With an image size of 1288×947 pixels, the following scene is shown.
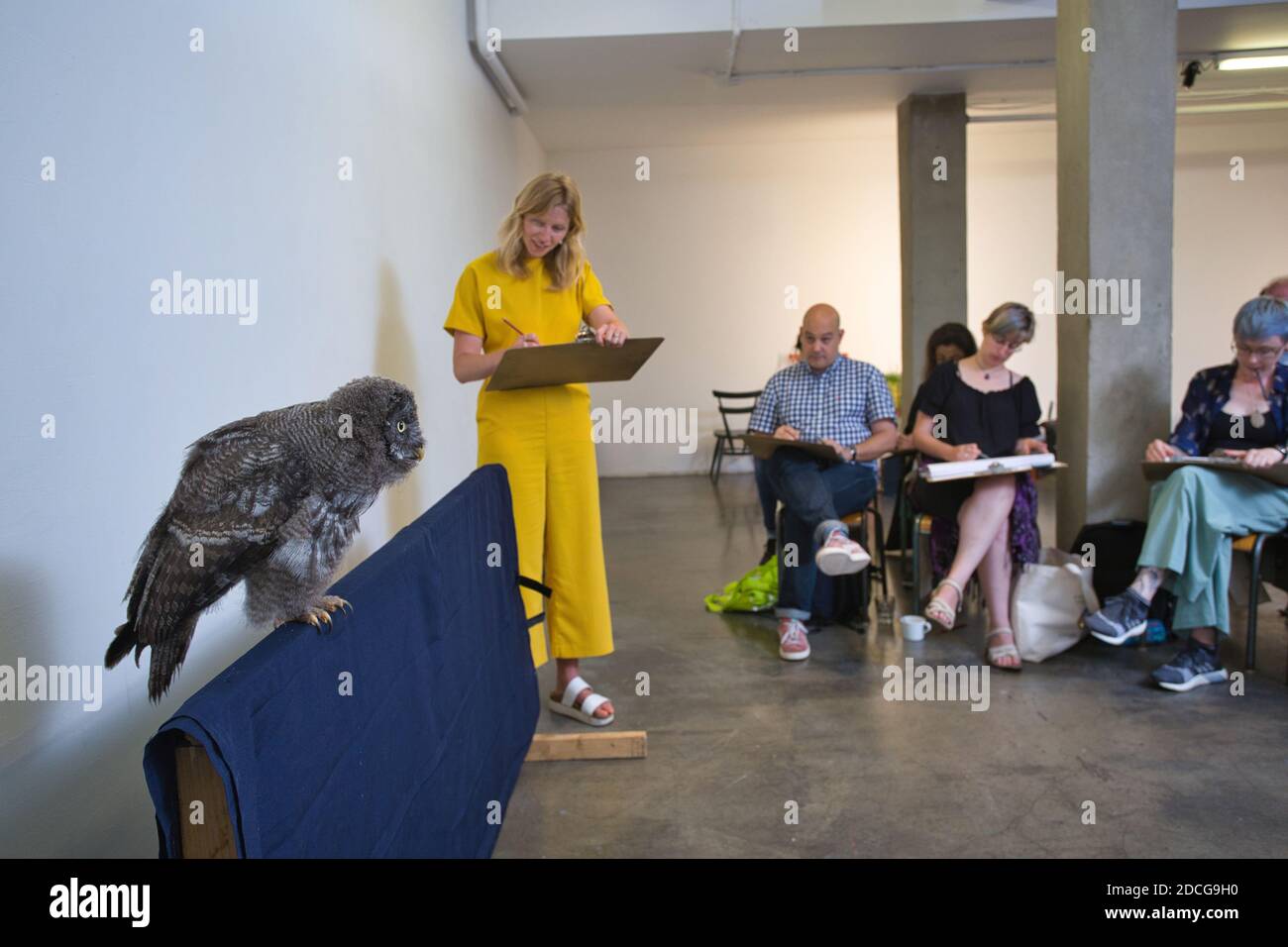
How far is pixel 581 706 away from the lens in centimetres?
342

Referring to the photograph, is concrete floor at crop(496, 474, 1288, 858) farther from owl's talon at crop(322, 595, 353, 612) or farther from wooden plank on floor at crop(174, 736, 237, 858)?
wooden plank on floor at crop(174, 736, 237, 858)

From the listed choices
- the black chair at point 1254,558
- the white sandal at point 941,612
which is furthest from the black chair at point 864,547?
the black chair at point 1254,558

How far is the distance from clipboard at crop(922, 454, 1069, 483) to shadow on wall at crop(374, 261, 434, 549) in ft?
6.38

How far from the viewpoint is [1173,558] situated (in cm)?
371

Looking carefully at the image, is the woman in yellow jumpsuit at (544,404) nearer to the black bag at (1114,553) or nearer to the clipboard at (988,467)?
the clipboard at (988,467)

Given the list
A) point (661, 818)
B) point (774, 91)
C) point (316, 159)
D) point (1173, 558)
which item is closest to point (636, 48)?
point (774, 91)

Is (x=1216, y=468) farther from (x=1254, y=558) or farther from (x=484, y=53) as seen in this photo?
(x=484, y=53)

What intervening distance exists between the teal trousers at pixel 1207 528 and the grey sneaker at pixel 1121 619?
0.42 feet

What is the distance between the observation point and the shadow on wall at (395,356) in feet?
12.7

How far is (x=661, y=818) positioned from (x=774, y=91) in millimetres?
6618

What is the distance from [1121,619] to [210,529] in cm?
333

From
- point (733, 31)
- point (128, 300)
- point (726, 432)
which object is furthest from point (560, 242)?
point (726, 432)

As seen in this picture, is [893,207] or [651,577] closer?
[651,577]
